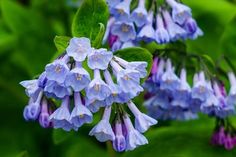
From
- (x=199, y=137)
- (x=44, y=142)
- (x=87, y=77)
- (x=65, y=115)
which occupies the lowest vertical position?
(x=44, y=142)

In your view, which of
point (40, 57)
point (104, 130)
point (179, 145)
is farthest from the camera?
point (40, 57)

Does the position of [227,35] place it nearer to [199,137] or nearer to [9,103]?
[199,137]

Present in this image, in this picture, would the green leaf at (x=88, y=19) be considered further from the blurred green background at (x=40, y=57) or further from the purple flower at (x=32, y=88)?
the blurred green background at (x=40, y=57)

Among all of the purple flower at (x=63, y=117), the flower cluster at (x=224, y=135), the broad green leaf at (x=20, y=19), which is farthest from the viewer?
the broad green leaf at (x=20, y=19)

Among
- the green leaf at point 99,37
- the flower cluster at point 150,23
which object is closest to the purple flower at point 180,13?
the flower cluster at point 150,23

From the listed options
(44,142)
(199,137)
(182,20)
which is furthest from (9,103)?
(182,20)

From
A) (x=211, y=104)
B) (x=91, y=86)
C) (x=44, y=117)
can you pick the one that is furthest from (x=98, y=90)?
(x=211, y=104)

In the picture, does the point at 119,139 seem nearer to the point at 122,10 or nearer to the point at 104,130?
the point at 104,130
